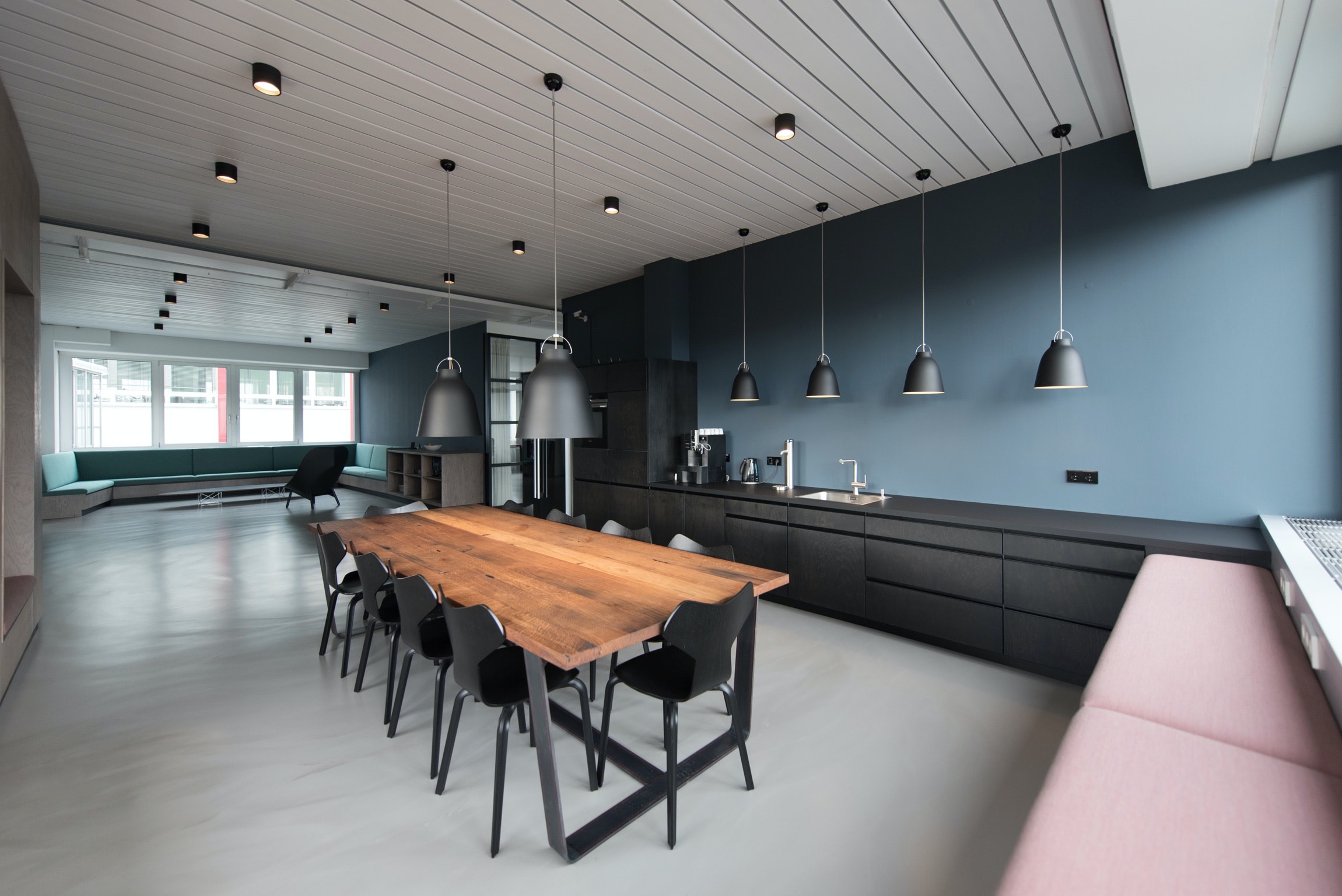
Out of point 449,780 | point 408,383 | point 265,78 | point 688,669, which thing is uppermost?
point 265,78

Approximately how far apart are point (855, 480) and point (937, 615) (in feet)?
3.81

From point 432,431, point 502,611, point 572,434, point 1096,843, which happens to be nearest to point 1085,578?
point 1096,843

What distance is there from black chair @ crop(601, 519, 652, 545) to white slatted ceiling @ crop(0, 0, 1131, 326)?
2.15 m

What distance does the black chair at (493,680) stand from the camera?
176cm

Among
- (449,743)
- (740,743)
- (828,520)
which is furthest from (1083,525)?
(449,743)

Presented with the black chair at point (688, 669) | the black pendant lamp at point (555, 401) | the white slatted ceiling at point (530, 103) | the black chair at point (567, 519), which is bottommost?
the black chair at point (688, 669)

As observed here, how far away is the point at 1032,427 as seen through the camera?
333 centimetres

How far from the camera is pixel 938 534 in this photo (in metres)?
3.16

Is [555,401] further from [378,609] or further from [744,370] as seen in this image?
[744,370]

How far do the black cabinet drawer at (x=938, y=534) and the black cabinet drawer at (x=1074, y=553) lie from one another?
0.22ft

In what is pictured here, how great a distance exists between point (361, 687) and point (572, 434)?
71.6 inches

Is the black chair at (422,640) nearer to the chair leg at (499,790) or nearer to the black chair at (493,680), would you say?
the black chair at (493,680)

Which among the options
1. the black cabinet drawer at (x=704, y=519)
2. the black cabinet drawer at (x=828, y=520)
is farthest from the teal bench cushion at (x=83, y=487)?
the black cabinet drawer at (x=828, y=520)

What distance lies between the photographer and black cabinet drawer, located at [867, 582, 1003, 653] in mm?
3010
